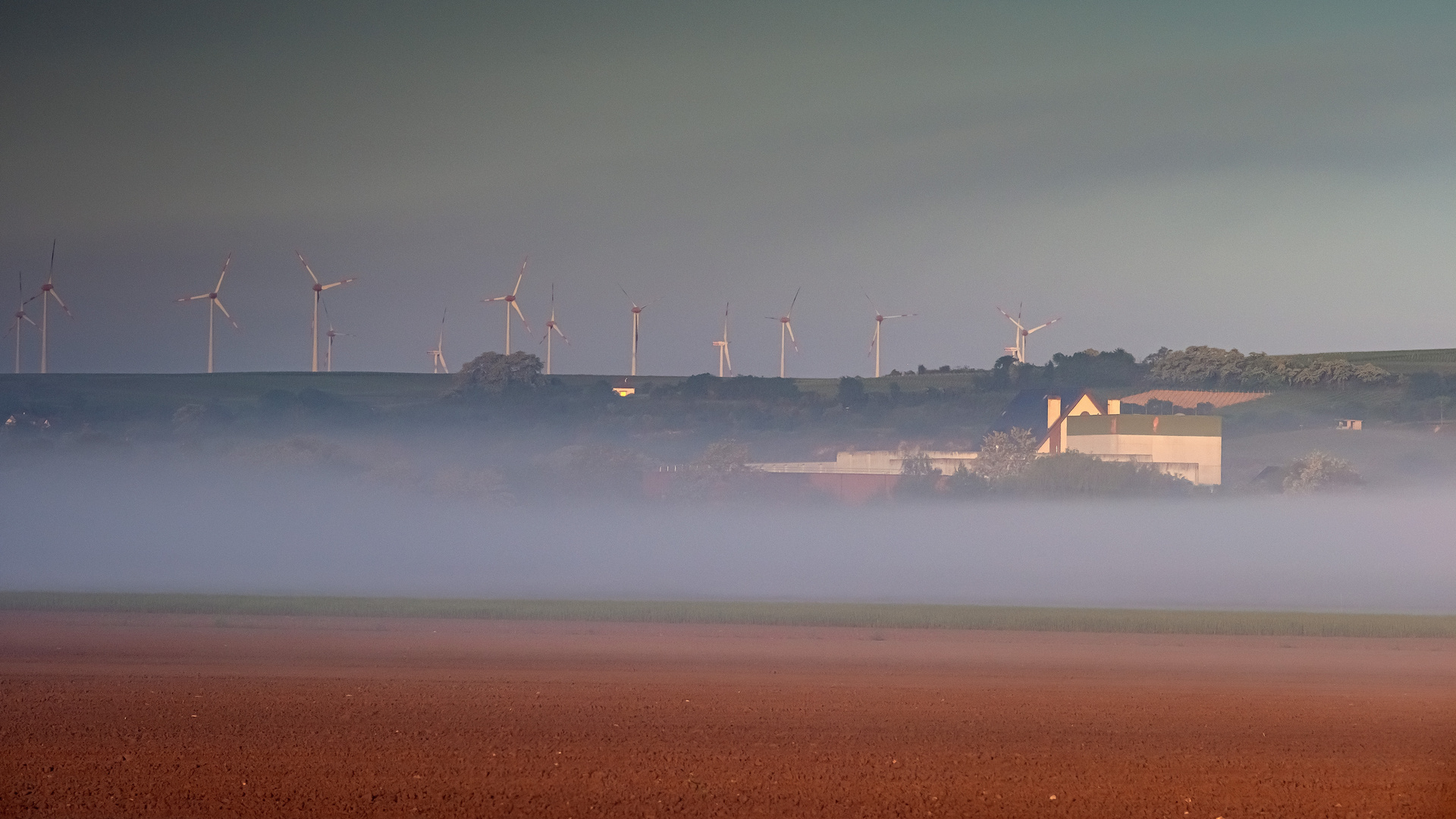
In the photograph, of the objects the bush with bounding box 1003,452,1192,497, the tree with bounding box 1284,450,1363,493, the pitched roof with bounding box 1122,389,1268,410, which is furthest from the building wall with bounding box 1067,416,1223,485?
the pitched roof with bounding box 1122,389,1268,410

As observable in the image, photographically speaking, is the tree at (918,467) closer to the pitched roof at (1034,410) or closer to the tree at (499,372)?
the pitched roof at (1034,410)

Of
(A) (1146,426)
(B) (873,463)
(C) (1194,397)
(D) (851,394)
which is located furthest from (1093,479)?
(D) (851,394)

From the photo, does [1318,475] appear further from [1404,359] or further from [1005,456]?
[1404,359]

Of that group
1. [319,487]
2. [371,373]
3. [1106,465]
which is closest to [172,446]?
[319,487]

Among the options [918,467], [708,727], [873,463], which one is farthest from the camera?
[873,463]

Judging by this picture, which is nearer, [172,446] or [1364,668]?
[1364,668]

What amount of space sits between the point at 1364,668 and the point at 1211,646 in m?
4.08

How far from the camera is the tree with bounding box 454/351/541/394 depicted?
358 ft

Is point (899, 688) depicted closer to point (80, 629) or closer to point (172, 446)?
point (80, 629)

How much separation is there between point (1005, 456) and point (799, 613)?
134 ft

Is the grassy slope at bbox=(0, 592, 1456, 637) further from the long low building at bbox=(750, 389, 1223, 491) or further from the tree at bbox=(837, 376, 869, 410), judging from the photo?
the tree at bbox=(837, 376, 869, 410)

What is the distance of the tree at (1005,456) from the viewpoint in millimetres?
73188

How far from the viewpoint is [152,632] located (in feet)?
96.1

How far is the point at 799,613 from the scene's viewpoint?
35.5 meters
